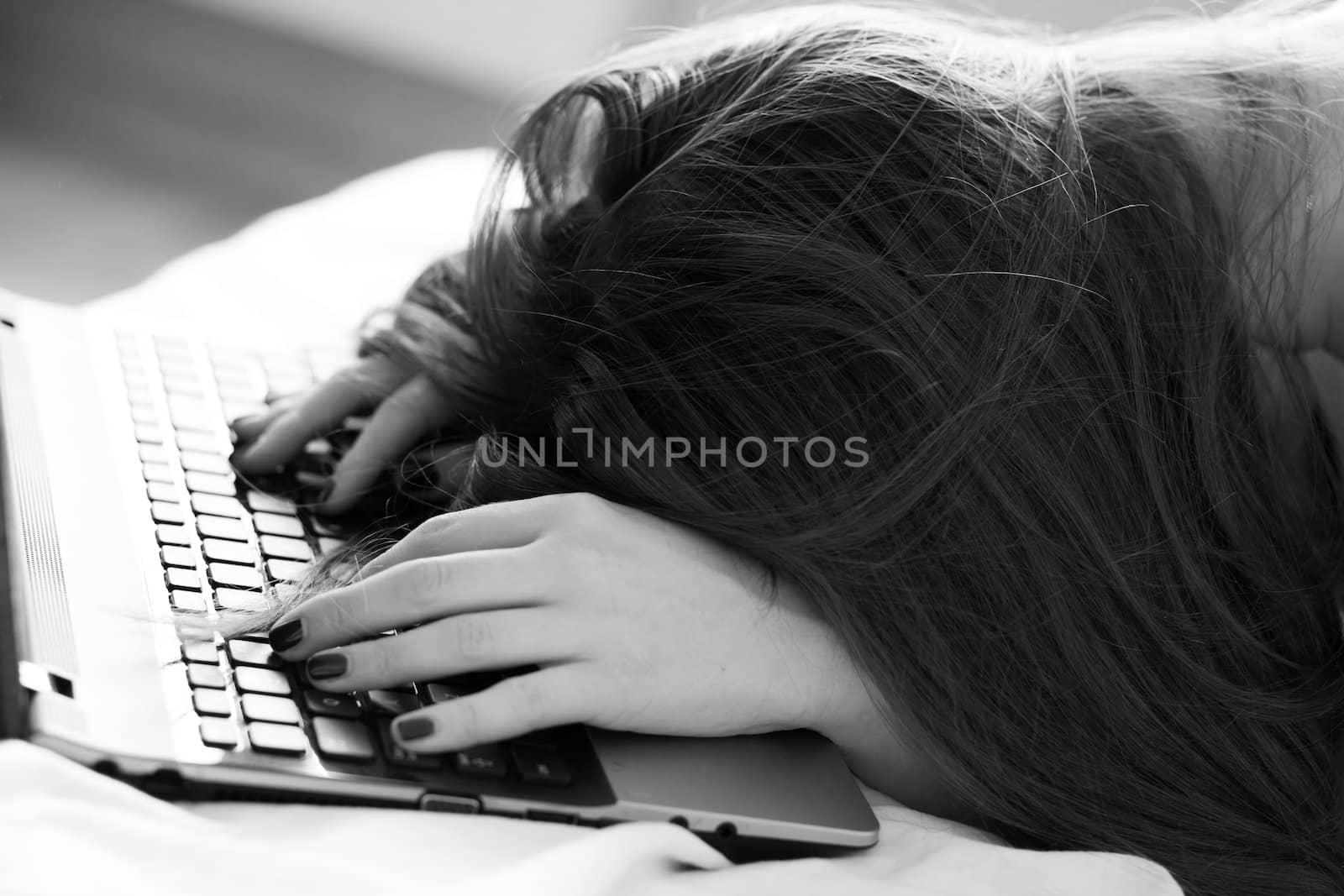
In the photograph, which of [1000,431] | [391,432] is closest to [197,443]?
[391,432]

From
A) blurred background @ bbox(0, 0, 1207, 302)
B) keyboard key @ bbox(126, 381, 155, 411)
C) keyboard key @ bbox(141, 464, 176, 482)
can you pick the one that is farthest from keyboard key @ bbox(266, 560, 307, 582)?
blurred background @ bbox(0, 0, 1207, 302)

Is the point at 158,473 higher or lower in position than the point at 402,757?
higher

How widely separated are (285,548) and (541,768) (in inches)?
9.9

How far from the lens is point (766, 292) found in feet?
2.18

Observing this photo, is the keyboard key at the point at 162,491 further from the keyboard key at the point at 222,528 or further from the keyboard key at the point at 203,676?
the keyboard key at the point at 203,676

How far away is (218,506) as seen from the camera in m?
0.77

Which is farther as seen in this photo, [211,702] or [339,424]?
[339,424]

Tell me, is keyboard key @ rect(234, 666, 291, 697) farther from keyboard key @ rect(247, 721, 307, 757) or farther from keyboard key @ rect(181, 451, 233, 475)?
keyboard key @ rect(181, 451, 233, 475)

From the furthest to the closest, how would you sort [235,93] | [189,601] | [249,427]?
1. [235,93]
2. [249,427]
3. [189,601]

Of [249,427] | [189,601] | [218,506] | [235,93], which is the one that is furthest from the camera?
[235,93]

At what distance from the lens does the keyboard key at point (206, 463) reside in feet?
2.67

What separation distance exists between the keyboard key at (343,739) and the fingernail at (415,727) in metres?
0.02

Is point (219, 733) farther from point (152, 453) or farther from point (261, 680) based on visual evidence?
point (152, 453)

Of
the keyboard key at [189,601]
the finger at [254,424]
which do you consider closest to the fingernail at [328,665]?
the keyboard key at [189,601]
